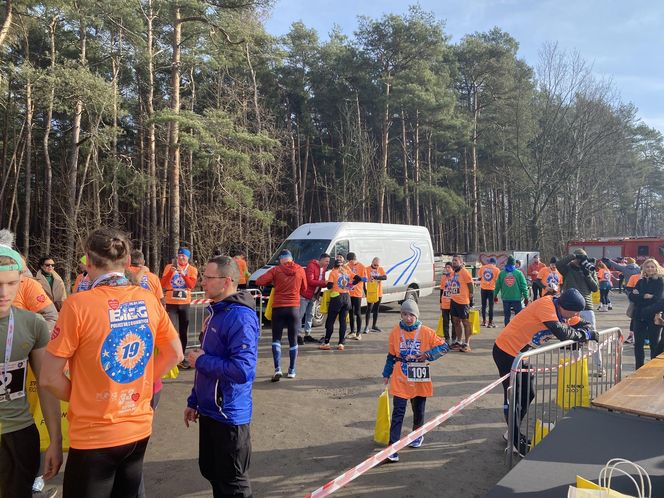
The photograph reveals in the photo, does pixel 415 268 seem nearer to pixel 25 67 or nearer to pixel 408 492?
pixel 408 492

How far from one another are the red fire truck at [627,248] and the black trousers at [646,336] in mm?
22399

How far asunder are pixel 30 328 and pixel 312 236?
1089 cm

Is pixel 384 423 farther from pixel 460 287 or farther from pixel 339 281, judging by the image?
pixel 460 287

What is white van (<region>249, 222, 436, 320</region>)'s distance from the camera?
12.9 metres

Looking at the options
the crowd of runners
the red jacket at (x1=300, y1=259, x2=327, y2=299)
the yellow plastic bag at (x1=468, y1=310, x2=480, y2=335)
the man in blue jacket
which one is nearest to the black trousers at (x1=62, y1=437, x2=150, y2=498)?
the crowd of runners

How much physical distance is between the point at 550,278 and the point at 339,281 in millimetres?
6197

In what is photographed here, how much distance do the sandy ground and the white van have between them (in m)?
4.92

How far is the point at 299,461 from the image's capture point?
4555mm

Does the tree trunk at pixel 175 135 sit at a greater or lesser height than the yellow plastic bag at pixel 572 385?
greater

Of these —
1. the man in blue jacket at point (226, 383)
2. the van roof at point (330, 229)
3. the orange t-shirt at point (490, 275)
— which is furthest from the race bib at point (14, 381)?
the orange t-shirt at point (490, 275)

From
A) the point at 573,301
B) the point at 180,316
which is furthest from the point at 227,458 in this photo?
the point at 180,316

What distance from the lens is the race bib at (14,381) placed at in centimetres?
236

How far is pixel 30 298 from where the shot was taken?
3576 millimetres

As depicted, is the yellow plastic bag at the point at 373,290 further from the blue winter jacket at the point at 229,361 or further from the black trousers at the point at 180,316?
the blue winter jacket at the point at 229,361
